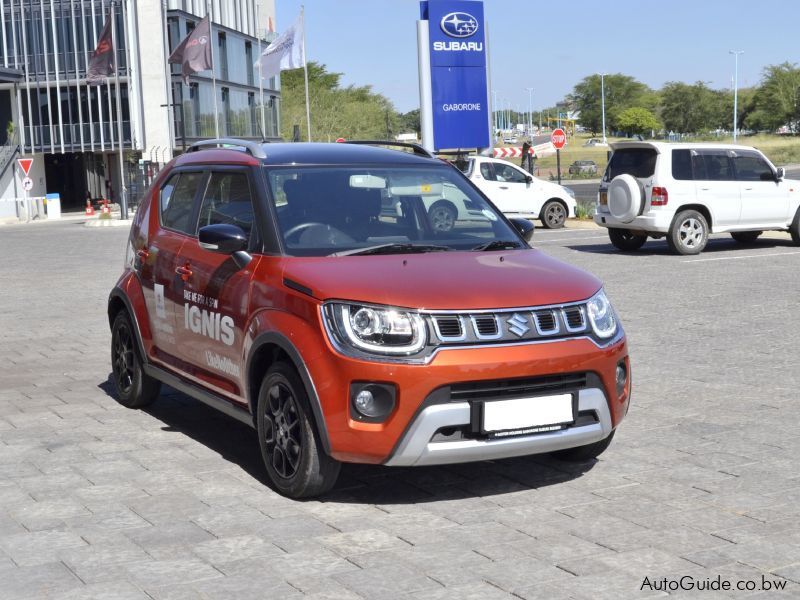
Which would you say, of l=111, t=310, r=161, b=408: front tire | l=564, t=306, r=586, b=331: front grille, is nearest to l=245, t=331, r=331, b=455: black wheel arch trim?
l=564, t=306, r=586, b=331: front grille

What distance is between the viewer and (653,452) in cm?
631

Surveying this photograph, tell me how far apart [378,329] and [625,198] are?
558 inches

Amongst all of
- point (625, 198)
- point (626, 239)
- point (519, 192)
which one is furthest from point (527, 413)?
point (519, 192)

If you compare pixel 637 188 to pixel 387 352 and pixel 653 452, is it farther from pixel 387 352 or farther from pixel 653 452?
→ pixel 387 352

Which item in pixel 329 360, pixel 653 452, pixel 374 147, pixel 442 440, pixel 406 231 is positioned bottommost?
pixel 653 452

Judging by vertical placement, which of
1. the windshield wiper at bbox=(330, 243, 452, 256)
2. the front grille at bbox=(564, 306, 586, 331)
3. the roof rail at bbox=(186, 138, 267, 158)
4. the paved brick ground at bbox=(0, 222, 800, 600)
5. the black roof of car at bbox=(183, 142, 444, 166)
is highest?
the roof rail at bbox=(186, 138, 267, 158)

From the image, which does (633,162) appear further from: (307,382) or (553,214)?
(307,382)

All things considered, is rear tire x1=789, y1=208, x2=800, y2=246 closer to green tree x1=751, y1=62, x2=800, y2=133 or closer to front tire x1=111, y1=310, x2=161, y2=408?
front tire x1=111, y1=310, x2=161, y2=408

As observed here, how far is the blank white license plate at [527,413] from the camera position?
5.11m

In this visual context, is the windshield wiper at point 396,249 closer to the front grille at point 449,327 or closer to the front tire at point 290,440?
the front tire at point 290,440

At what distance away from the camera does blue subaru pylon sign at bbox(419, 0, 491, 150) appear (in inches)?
1206

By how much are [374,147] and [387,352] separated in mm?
2426

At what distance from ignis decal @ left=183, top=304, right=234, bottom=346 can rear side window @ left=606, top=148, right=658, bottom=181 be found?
1328 centimetres

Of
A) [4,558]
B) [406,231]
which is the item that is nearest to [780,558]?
[406,231]
